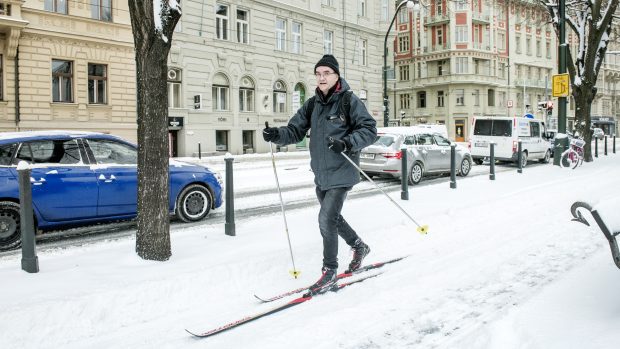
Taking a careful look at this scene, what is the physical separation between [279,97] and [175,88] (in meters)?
8.52

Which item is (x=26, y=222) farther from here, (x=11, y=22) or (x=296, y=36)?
(x=296, y=36)

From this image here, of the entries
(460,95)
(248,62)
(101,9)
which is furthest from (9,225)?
(460,95)

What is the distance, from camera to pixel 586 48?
19422mm

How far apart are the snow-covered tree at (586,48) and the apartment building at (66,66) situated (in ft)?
62.8

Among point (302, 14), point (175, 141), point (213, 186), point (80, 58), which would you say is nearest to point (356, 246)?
point (213, 186)

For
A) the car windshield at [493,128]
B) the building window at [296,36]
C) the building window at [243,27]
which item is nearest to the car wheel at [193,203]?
the car windshield at [493,128]

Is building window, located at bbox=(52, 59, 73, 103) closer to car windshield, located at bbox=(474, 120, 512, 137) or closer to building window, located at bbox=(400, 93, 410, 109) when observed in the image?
car windshield, located at bbox=(474, 120, 512, 137)

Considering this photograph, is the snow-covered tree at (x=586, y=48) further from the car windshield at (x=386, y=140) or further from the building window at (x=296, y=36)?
the building window at (x=296, y=36)

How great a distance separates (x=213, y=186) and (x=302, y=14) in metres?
30.0

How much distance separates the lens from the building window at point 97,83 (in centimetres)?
2484

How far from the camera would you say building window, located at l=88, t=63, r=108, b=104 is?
24844 mm

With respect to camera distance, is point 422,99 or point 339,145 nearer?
point 339,145

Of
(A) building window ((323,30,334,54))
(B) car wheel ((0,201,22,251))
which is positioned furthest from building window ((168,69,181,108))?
(B) car wheel ((0,201,22,251))

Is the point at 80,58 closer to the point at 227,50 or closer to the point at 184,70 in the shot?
the point at 184,70
